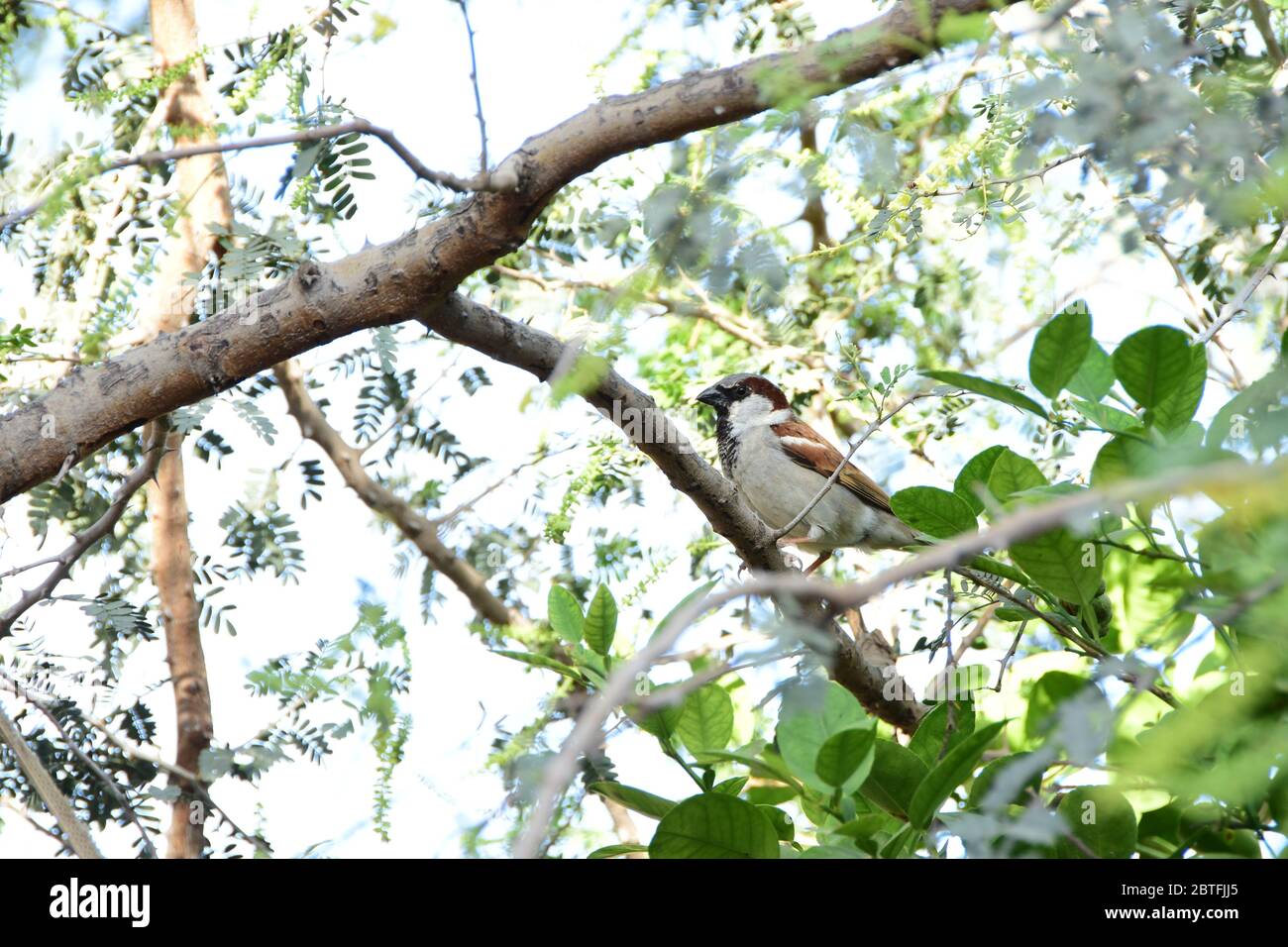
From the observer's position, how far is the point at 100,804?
253 cm

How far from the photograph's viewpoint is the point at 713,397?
12.4 feet

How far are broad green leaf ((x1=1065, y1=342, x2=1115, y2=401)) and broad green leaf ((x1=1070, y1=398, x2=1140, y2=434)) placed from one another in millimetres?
15

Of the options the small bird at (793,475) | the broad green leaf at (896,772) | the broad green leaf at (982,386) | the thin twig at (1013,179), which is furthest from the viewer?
the small bird at (793,475)

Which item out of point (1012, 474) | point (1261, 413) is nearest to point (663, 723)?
point (1012, 474)

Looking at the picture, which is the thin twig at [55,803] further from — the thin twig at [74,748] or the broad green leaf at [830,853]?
the broad green leaf at [830,853]

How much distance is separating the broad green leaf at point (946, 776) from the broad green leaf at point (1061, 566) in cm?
26

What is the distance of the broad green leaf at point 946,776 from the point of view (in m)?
1.14

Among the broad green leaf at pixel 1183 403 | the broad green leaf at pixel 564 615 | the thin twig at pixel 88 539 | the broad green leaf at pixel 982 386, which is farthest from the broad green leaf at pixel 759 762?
the thin twig at pixel 88 539

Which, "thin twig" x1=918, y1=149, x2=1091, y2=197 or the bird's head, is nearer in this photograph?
"thin twig" x1=918, y1=149, x2=1091, y2=197

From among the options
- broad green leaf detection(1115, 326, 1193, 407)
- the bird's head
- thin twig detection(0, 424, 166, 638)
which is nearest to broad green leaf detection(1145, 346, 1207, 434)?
broad green leaf detection(1115, 326, 1193, 407)

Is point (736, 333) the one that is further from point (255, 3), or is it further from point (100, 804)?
point (100, 804)

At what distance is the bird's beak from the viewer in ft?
12.1

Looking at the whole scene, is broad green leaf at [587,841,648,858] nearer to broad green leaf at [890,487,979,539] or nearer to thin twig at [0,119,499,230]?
broad green leaf at [890,487,979,539]
